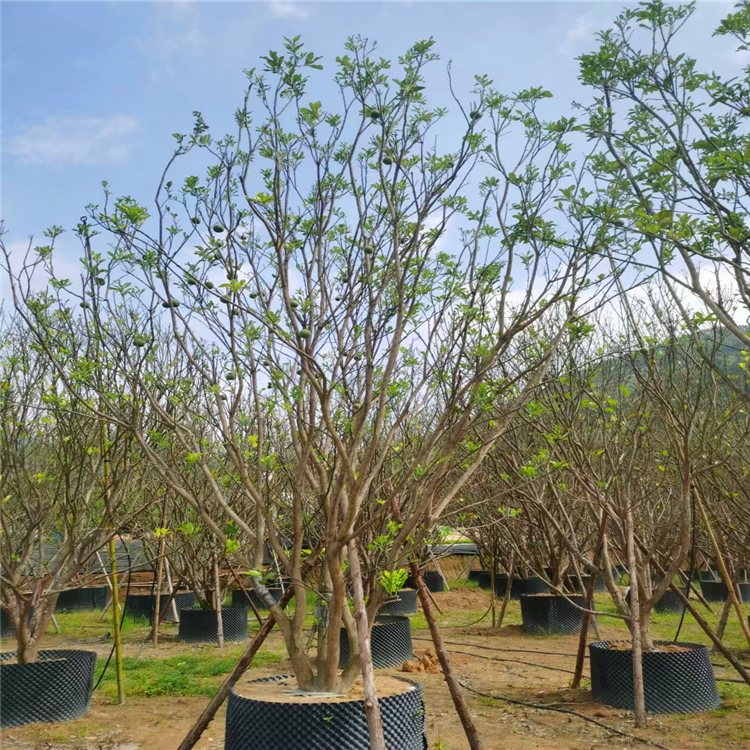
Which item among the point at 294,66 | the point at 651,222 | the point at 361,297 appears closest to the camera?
the point at 651,222

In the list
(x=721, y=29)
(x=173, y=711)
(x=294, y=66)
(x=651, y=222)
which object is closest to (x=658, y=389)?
(x=651, y=222)

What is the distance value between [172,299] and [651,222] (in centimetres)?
253

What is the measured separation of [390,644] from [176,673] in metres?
2.34

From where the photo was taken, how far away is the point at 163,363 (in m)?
8.62

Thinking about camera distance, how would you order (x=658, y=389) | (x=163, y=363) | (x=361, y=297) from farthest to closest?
1. (x=163, y=363)
2. (x=658, y=389)
3. (x=361, y=297)

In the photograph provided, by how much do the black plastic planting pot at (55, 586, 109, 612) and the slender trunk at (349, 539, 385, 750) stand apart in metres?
12.4

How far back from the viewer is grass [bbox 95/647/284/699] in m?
7.26

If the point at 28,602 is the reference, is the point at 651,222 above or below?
above

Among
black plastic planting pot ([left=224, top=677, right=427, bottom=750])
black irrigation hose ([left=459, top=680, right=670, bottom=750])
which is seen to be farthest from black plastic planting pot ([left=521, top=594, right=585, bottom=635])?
black plastic planting pot ([left=224, top=677, right=427, bottom=750])

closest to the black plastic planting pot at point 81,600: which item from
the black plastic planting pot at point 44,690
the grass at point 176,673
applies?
the grass at point 176,673

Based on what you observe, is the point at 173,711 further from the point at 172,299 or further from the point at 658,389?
the point at 658,389

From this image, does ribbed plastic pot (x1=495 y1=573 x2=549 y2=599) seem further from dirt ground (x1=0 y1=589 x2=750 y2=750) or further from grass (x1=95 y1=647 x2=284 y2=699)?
grass (x1=95 y1=647 x2=284 y2=699)

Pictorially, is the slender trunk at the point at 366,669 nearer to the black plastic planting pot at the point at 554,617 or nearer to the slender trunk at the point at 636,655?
the slender trunk at the point at 636,655

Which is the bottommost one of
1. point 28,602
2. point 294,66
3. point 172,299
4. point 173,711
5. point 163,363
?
point 173,711
